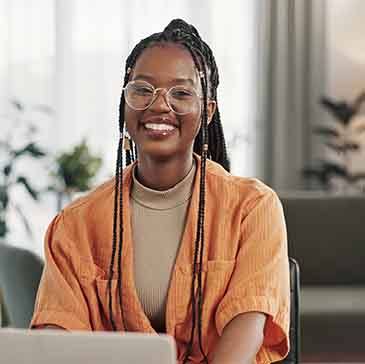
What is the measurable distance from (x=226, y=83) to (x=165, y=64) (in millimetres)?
4340

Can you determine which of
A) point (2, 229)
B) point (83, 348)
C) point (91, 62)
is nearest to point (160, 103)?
point (83, 348)

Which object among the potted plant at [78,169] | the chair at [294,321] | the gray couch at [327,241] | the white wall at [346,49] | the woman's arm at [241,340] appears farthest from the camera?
the white wall at [346,49]

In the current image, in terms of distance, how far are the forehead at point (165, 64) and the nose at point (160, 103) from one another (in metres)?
0.02

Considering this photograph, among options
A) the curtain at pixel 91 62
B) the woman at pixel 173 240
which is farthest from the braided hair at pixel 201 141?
the curtain at pixel 91 62

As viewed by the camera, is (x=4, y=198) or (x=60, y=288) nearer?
(x=60, y=288)

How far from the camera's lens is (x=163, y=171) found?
1.81 metres

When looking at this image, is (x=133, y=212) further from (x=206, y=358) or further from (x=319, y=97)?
(x=319, y=97)

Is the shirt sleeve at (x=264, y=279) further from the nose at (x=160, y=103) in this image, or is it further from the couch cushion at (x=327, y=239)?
the couch cushion at (x=327, y=239)

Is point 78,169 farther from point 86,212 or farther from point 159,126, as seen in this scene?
point 159,126

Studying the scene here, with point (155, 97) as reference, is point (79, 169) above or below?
below

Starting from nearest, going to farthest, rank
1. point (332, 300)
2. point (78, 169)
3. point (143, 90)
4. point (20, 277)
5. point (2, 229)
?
point (143, 90) < point (20, 277) < point (332, 300) < point (2, 229) < point (78, 169)

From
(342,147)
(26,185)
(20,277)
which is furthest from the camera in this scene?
(342,147)

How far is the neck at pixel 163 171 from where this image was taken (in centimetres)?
180

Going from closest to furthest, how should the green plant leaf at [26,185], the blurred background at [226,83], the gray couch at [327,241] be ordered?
the gray couch at [327,241] < the green plant leaf at [26,185] < the blurred background at [226,83]
